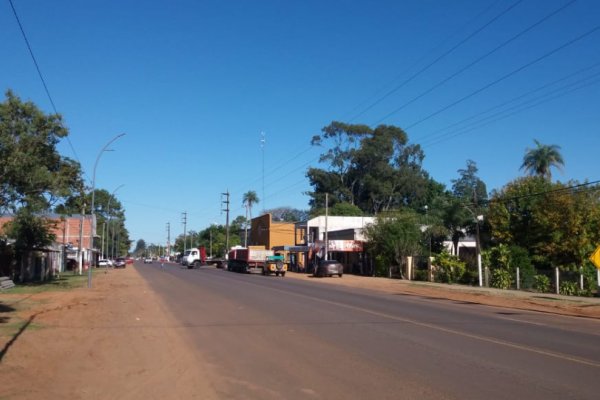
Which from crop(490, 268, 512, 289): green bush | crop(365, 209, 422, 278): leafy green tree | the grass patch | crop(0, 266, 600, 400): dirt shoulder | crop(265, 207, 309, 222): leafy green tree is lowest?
the grass patch

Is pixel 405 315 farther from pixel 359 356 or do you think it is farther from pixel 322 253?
pixel 322 253

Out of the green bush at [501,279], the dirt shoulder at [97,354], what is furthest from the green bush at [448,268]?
the dirt shoulder at [97,354]

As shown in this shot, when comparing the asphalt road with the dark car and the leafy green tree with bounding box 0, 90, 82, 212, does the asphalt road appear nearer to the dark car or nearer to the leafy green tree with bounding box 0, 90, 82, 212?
the leafy green tree with bounding box 0, 90, 82, 212

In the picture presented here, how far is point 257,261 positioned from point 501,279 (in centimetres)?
3277

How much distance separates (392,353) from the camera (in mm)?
11242

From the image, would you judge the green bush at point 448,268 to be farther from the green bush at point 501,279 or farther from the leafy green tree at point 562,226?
the leafy green tree at point 562,226

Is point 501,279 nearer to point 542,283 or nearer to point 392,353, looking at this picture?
point 542,283

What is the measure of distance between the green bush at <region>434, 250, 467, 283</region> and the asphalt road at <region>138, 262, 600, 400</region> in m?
23.1

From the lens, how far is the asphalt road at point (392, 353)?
8.27 m

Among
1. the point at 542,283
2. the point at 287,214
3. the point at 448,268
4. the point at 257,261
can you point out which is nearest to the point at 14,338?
the point at 542,283

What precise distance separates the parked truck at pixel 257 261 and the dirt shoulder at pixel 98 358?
39.6 metres

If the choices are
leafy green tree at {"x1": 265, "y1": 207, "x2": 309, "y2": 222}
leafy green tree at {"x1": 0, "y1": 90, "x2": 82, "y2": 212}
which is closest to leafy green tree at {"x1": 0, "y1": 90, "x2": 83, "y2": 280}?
leafy green tree at {"x1": 0, "y1": 90, "x2": 82, "y2": 212}

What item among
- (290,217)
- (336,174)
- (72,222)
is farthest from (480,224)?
(290,217)

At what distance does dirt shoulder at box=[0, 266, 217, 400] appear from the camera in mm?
8219
